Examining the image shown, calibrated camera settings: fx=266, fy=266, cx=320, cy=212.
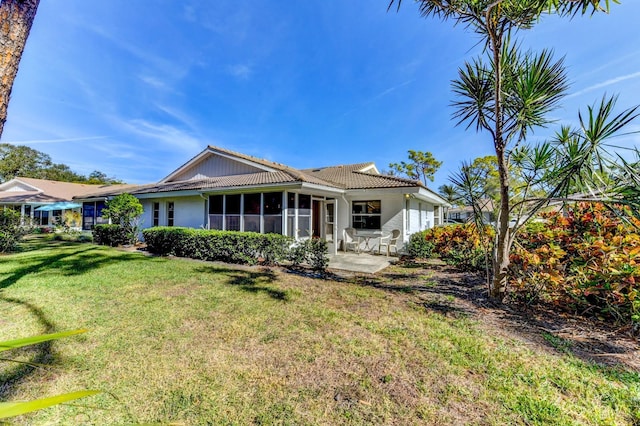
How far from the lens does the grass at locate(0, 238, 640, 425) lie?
9.08 feet

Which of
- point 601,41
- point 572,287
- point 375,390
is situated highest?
point 601,41

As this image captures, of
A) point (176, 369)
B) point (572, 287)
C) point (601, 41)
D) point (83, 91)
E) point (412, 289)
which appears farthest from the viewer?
point (83, 91)

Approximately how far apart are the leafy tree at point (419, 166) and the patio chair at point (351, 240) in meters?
30.2

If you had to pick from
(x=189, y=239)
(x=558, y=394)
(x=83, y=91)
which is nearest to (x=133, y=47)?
(x=83, y=91)

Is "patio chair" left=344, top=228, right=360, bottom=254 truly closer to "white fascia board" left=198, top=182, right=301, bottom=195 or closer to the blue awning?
"white fascia board" left=198, top=182, right=301, bottom=195

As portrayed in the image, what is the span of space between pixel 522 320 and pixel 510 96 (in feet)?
15.0

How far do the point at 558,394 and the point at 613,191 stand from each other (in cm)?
344

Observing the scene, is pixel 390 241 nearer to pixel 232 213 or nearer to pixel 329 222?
pixel 329 222

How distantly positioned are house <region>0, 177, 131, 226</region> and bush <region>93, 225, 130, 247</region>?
35.4 ft

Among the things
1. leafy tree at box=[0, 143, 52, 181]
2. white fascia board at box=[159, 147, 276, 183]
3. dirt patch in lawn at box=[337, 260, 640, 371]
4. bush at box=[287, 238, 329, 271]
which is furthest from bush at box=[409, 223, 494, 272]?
leafy tree at box=[0, 143, 52, 181]

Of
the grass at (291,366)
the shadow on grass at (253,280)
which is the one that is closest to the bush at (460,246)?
the grass at (291,366)

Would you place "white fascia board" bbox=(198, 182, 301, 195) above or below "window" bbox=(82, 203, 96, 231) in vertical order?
above

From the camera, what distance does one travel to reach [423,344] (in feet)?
13.3

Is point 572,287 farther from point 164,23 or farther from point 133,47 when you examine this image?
point 133,47
